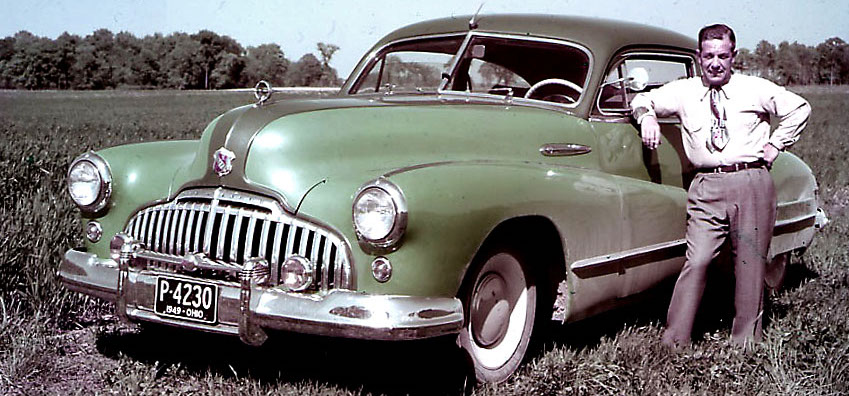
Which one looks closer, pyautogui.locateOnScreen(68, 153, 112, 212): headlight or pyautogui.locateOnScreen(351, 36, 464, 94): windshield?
pyautogui.locateOnScreen(68, 153, 112, 212): headlight

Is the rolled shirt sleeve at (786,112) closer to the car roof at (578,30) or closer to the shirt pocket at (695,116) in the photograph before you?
the shirt pocket at (695,116)

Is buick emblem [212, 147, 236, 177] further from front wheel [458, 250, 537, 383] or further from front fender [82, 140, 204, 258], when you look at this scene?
front wheel [458, 250, 537, 383]

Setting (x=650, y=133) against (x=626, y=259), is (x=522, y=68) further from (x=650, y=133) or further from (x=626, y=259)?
(x=626, y=259)

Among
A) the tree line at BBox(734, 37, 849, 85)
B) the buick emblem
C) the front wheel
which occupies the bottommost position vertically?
the front wheel

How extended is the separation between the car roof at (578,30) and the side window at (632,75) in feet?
0.27

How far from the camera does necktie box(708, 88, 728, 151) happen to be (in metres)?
4.09

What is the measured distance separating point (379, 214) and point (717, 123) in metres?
1.87

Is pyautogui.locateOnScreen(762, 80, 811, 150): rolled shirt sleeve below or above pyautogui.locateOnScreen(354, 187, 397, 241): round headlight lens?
above

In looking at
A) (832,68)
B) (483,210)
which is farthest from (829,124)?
(483,210)

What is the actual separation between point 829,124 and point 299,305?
22751 millimetres

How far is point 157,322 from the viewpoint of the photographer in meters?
3.30

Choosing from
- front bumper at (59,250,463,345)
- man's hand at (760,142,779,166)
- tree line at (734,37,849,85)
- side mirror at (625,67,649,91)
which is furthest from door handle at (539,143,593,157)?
tree line at (734,37,849,85)

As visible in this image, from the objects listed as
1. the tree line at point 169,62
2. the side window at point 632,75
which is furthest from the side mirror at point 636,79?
the tree line at point 169,62

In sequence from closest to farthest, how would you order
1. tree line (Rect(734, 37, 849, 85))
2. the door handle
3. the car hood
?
the car hood, the door handle, tree line (Rect(734, 37, 849, 85))
